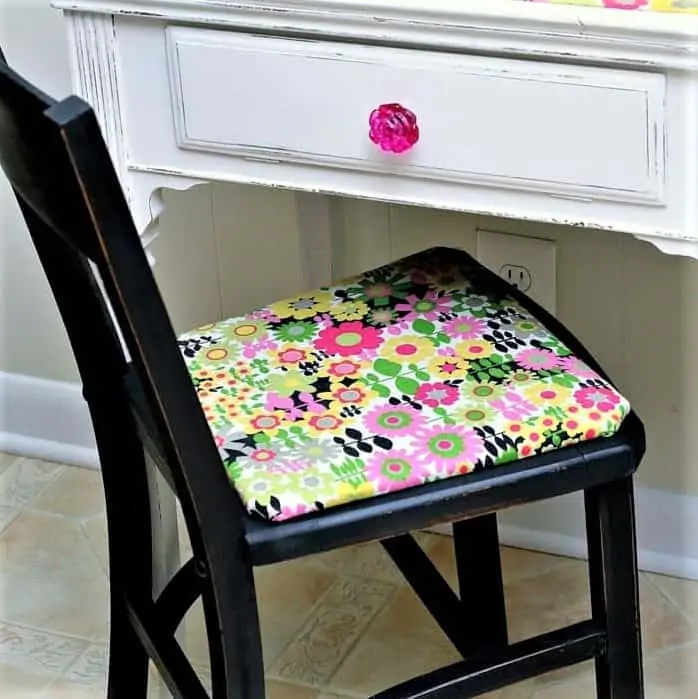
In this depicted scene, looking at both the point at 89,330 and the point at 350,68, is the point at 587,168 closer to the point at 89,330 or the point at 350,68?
the point at 350,68

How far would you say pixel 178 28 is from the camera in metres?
1.23

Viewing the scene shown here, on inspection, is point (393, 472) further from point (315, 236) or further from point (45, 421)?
point (45, 421)

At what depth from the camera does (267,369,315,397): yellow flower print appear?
1.19m

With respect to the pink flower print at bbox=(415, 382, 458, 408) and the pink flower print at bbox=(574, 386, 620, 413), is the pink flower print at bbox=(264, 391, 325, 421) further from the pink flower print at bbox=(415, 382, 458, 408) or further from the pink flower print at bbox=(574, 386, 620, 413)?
the pink flower print at bbox=(574, 386, 620, 413)

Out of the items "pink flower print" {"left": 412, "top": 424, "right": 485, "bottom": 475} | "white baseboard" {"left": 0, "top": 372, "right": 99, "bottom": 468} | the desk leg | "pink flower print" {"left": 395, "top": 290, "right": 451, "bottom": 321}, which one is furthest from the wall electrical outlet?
"white baseboard" {"left": 0, "top": 372, "right": 99, "bottom": 468}

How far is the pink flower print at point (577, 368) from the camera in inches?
47.0

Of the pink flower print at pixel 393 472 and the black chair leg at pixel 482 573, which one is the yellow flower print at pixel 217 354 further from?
the black chair leg at pixel 482 573

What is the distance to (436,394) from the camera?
117cm

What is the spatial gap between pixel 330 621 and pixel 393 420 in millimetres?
570

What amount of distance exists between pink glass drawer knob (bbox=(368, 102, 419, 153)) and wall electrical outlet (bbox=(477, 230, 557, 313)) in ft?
1.42

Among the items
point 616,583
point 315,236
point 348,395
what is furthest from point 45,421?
point 616,583

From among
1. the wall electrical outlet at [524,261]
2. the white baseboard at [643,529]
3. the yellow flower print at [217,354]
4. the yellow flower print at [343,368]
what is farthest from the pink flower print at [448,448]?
the white baseboard at [643,529]

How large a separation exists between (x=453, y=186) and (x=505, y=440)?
22 centimetres

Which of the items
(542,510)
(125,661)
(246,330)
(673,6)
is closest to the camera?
(673,6)
